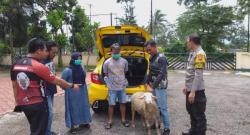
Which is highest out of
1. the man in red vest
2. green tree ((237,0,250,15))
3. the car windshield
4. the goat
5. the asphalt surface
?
green tree ((237,0,250,15))

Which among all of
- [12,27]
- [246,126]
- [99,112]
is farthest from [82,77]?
[12,27]

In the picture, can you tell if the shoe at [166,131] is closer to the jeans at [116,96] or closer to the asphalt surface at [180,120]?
the asphalt surface at [180,120]

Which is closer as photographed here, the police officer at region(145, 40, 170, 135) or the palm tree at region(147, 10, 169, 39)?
the police officer at region(145, 40, 170, 135)

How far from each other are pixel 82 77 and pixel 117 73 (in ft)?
2.36

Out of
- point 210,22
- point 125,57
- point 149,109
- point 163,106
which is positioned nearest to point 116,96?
point 149,109

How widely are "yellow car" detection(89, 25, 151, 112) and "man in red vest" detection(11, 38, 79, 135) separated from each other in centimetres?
311

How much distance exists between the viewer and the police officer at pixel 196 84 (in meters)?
5.89

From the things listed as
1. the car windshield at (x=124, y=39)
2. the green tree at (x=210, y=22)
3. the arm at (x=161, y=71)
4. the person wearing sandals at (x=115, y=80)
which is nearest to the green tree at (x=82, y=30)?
the green tree at (x=210, y=22)

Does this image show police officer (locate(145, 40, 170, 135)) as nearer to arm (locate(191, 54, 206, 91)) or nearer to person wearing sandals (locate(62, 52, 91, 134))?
arm (locate(191, 54, 206, 91))

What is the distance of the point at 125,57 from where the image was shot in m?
8.56

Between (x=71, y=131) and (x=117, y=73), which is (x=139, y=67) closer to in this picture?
(x=117, y=73)

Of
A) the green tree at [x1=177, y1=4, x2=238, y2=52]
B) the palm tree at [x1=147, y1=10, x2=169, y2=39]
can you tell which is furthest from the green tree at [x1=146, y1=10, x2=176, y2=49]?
the green tree at [x1=177, y1=4, x2=238, y2=52]

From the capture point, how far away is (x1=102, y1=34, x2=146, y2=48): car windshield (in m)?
8.77

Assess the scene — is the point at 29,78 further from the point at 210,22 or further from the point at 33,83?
the point at 210,22
